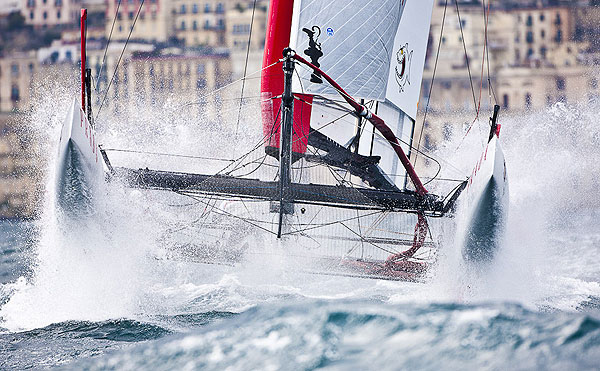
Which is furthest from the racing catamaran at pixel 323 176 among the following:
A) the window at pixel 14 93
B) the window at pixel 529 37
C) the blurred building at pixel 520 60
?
the window at pixel 14 93

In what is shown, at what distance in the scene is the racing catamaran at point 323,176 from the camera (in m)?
5.00

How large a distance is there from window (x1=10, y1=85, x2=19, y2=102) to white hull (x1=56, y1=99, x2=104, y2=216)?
1105 inches

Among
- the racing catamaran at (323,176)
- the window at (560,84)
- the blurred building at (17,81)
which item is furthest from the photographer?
the blurred building at (17,81)

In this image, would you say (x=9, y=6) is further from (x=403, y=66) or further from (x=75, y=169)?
(x=75, y=169)

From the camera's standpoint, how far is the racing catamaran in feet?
16.4

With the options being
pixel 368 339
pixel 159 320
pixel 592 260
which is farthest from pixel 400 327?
pixel 592 260

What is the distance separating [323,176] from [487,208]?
1.30 metres

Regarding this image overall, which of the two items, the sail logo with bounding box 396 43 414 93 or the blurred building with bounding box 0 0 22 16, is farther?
the blurred building with bounding box 0 0 22 16

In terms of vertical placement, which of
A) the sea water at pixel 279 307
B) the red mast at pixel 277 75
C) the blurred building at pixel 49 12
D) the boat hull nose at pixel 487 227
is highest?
the blurred building at pixel 49 12

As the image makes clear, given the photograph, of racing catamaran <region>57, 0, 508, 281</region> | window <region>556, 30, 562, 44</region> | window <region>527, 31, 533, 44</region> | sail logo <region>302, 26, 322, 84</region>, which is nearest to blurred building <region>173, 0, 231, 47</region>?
window <region>527, 31, 533, 44</region>

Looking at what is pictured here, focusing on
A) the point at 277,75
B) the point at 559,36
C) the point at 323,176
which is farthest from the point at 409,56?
the point at 559,36

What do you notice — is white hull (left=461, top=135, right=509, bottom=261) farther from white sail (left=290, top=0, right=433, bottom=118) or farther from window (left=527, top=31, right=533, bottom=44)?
window (left=527, top=31, right=533, bottom=44)

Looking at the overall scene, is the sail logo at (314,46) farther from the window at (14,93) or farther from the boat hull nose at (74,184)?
the window at (14,93)

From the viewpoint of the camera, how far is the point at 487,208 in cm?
490
